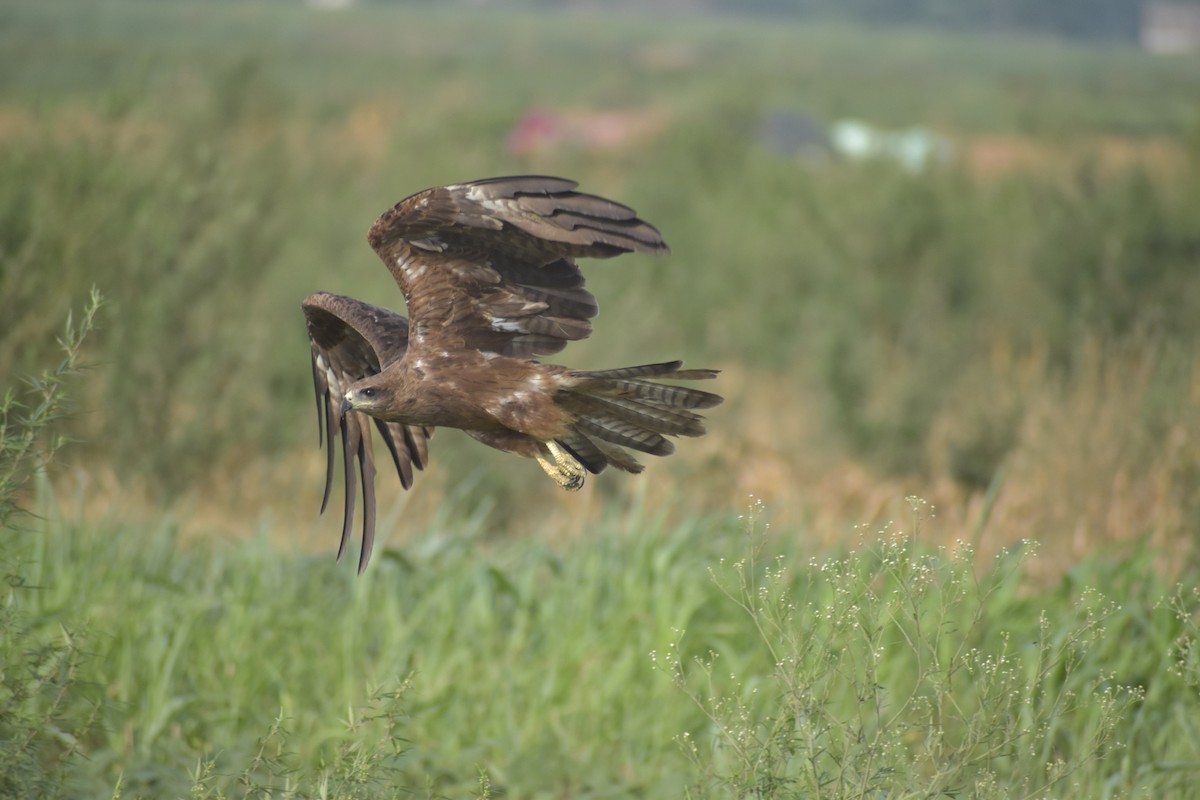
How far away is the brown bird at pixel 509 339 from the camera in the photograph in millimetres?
4035

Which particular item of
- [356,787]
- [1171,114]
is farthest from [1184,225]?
[1171,114]

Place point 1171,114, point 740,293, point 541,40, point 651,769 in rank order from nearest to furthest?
point 651,769 → point 740,293 → point 1171,114 → point 541,40

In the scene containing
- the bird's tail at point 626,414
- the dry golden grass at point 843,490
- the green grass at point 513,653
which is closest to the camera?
the bird's tail at point 626,414

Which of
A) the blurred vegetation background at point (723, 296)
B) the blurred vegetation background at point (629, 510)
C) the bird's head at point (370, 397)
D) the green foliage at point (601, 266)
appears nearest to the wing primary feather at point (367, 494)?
the bird's head at point (370, 397)

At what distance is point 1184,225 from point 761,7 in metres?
101

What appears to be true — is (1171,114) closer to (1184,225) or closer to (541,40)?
(1184,225)

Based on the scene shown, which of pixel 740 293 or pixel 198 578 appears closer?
pixel 198 578

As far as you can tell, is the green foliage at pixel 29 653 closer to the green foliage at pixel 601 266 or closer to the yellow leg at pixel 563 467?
the green foliage at pixel 601 266

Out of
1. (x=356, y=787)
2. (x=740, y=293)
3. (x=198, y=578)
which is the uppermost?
(x=356, y=787)

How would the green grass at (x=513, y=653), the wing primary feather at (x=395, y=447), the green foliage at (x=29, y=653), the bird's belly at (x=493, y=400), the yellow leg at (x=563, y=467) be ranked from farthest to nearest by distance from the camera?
1. the green grass at (x=513, y=653)
2. the wing primary feather at (x=395, y=447)
3. the yellow leg at (x=563, y=467)
4. the bird's belly at (x=493, y=400)
5. the green foliage at (x=29, y=653)

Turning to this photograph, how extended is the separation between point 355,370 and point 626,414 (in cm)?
141

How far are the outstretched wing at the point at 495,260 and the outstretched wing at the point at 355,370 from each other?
0.31 meters

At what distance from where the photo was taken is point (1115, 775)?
16.5 feet

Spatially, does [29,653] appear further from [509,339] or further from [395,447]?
[509,339]
